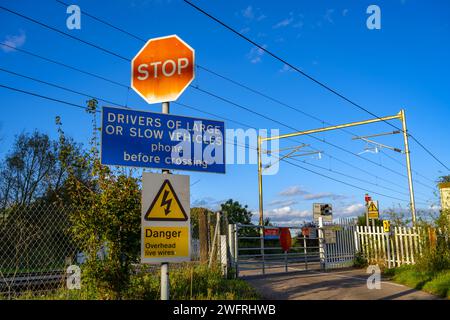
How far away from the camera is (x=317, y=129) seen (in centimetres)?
2502

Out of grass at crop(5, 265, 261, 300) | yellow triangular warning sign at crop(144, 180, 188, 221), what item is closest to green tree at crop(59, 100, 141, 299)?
grass at crop(5, 265, 261, 300)

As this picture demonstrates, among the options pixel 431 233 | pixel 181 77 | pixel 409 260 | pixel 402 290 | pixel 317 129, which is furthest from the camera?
pixel 317 129

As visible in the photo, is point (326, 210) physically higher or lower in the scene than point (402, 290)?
higher

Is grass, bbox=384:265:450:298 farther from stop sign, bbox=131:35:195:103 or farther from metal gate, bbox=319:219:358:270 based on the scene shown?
stop sign, bbox=131:35:195:103

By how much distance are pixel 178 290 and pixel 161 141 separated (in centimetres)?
365

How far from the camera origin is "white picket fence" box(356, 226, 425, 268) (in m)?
16.4

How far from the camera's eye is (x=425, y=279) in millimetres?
12430

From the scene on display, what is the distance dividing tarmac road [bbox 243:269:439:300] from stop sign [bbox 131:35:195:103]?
5810 mm

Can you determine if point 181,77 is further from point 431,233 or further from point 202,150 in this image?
point 431,233

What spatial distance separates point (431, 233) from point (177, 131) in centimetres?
1219

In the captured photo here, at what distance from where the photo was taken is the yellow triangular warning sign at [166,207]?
5.21 m


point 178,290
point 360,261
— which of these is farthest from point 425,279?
point 178,290

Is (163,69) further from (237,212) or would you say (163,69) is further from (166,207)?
(237,212)

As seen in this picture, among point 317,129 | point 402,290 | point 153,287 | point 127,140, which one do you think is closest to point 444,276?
point 402,290
